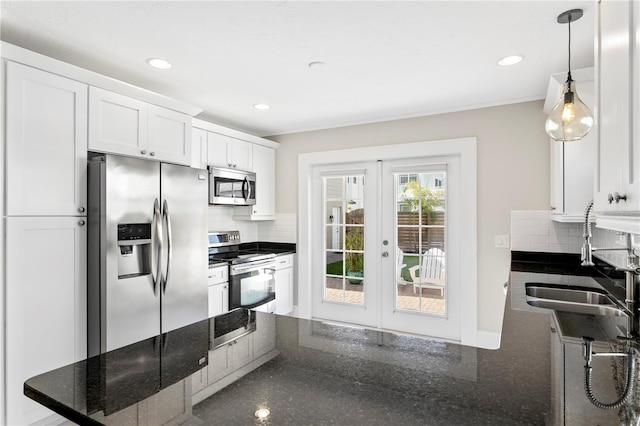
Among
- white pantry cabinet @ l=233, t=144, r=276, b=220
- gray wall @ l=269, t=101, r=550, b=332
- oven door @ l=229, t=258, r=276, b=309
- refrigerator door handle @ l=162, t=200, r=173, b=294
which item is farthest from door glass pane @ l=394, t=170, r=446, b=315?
refrigerator door handle @ l=162, t=200, r=173, b=294

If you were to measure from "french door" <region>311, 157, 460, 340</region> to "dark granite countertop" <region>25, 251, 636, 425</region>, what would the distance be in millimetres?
2592

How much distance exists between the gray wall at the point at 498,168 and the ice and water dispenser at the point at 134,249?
272 centimetres

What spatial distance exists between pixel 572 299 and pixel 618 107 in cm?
172

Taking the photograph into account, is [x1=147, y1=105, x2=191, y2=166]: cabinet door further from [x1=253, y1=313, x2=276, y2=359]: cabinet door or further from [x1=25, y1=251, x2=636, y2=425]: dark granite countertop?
[x1=25, y1=251, x2=636, y2=425]: dark granite countertop

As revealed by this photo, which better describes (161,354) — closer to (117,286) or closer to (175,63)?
(117,286)

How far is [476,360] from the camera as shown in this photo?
1.02m

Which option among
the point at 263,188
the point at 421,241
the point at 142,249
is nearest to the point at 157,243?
the point at 142,249

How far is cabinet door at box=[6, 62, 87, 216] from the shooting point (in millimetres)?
2010

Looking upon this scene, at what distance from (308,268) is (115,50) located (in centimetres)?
294

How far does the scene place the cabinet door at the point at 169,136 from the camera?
278 cm

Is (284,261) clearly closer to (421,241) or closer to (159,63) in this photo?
(421,241)

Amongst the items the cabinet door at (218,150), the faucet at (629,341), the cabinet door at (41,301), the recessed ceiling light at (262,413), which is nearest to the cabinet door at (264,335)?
the recessed ceiling light at (262,413)

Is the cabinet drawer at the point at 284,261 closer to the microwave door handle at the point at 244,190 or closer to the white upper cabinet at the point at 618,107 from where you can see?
the microwave door handle at the point at 244,190

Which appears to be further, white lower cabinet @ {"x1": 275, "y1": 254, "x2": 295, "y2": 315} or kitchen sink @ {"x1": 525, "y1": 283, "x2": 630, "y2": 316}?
white lower cabinet @ {"x1": 275, "y1": 254, "x2": 295, "y2": 315}
